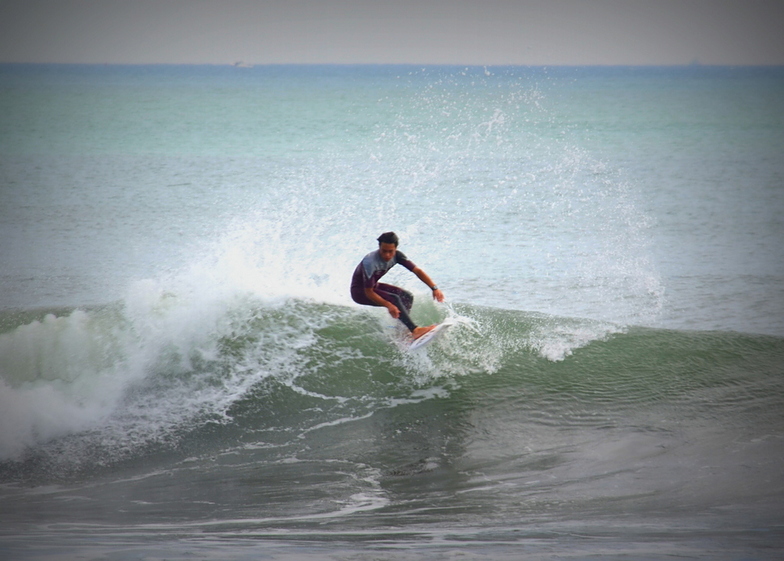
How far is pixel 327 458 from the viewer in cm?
655

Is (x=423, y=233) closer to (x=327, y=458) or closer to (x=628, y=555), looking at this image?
(x=327, y=458)

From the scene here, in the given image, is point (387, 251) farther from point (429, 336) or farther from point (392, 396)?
point (392, 396)

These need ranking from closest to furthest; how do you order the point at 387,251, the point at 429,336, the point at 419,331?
the point at 387,251
the point at 429,336
the point at 419,331

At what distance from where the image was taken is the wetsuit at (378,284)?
7387 mm

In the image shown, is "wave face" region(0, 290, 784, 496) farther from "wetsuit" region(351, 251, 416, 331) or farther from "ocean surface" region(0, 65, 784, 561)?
"wetsuit" region(351, 251, 416, 331)

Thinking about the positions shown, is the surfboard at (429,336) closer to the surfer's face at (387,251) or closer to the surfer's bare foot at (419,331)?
the surfer's bare foot at (419,331)

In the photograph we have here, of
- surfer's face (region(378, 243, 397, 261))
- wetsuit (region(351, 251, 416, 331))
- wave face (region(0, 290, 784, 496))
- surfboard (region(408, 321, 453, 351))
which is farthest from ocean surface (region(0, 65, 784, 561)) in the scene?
surfer's face (region(378, 243, 397, 261))

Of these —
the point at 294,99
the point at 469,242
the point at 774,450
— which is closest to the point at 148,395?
the point at 774,450

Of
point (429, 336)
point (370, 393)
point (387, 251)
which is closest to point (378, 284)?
point (387, 251)

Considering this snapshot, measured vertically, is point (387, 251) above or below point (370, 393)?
above

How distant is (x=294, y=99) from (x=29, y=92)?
30051mm

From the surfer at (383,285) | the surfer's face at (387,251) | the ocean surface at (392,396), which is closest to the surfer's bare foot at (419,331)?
the surfer at (383,285)

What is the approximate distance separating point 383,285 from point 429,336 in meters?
0.71

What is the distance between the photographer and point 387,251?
733 centimetres
